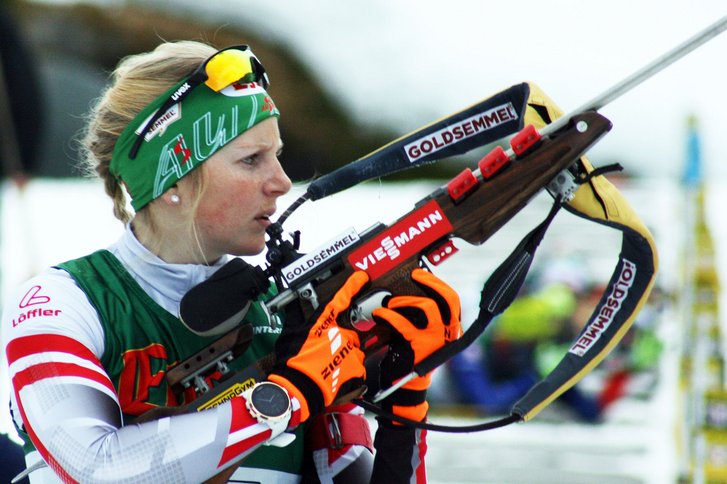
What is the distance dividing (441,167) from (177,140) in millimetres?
12403

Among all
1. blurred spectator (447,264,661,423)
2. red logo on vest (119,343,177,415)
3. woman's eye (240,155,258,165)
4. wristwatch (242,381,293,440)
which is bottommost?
blurred spectator (447,264,661,423)

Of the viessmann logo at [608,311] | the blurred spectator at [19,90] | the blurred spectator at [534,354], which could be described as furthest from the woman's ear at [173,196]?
the blurred spectator at [534,354]

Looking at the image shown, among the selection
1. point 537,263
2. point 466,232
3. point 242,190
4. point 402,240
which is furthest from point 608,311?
point 537,263

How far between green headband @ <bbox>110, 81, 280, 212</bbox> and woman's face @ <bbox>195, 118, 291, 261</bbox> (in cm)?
2

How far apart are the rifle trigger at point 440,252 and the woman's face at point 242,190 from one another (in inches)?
11.1

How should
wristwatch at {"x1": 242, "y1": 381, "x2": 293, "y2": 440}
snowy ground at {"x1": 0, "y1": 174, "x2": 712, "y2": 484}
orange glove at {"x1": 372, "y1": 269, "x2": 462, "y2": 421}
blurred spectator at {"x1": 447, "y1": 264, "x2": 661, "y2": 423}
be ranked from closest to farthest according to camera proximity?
1. wristwatch at {"x1": 242, "y1": 381, "x2": 293, "y2": 440}
2. orange glove at {"x1": 372, "y1": 269, "x2": 462, "y2": 421}
3. snowy ground at {"x1": 0, "y1": 174, "x2": 712, "y2": 484}
4. blurred spectator at {"x1": 447, "y1": 264, "x2": 661, "y2": 423}

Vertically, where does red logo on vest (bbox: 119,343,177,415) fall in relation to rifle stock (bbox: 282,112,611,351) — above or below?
below

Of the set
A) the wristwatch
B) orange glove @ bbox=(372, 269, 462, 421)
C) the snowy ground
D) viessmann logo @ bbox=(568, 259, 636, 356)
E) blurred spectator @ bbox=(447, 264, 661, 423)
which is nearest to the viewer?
the wristwatch

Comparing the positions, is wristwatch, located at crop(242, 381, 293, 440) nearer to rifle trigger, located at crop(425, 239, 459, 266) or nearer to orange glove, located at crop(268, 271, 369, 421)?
orange glove, located at crop(268, 271, 369, 421)

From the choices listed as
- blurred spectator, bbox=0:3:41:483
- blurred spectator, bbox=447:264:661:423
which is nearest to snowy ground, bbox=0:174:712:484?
blurred spectator, bbox=447:264:661:423

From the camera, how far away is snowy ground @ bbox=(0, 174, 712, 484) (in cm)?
563

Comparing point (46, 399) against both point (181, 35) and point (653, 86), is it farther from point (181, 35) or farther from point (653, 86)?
point (181, 35)

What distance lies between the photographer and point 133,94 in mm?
1862

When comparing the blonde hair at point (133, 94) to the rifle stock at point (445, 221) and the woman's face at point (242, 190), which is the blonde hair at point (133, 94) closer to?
the woman's face at point (242, 190)
